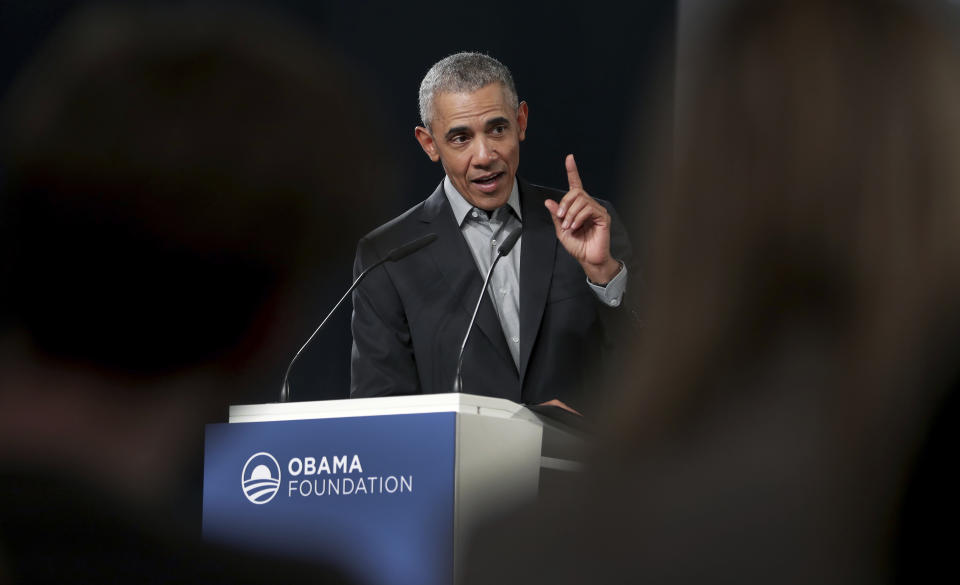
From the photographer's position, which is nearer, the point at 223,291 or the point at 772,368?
the point at 772,368

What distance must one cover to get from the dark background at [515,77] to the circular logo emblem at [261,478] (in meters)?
1.70

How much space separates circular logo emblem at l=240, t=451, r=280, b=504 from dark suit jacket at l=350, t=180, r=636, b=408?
66cm

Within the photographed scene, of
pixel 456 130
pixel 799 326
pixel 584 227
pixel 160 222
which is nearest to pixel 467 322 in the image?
pixel 456 130

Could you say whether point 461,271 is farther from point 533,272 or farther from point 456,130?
point 456,130

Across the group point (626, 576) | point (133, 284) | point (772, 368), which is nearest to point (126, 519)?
point (626, 576)

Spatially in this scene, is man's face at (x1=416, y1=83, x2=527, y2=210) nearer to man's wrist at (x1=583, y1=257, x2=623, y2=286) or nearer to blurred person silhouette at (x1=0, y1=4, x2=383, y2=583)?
man's wrist at (x1=583, y1=257, x2=623, y2=286)

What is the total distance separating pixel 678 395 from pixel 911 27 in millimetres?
299

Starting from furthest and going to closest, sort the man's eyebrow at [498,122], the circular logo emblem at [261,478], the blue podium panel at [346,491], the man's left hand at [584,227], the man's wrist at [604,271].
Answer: the man's eyebrow at [498,122] → the man's wrist at [604,271] → the man's left hand at [584,227] → the circular logo emblem at [261,478] → the blue podium panel at [346,491]

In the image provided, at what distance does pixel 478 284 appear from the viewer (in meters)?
2.18

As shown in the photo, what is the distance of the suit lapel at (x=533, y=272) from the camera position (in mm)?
2090

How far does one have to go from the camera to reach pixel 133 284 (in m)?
2.70

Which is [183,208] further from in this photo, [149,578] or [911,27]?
[911,27]

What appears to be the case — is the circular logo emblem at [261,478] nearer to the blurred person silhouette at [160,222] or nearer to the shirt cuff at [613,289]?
the shirt cuff at [613,289]

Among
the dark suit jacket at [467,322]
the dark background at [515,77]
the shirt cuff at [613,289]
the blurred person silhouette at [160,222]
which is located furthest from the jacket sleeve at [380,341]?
the dark background at [515,77]
